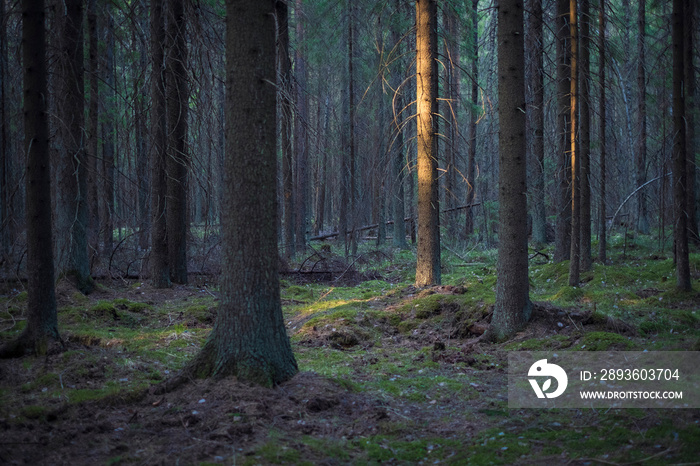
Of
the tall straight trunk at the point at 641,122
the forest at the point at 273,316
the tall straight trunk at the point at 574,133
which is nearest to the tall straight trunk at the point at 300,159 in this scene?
the forest at the point at 273,316

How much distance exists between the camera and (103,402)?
4.81 metres

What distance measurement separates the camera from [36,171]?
218 inches

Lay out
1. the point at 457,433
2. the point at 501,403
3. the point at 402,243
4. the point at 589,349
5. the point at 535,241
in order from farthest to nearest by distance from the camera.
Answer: the point at 402,243 → the point at 535,241 → the point at 589,349 → the point at 501,403 → the point at 457,433

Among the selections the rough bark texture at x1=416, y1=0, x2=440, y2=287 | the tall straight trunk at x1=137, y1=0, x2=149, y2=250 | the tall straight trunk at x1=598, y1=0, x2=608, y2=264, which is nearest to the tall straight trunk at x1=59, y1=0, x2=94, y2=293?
the tall straight trunk at x1=137, y1=0, x2=149, y2=250

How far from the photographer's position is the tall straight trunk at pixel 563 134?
11445 mm

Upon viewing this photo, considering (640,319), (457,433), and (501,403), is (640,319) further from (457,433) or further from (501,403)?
(457,433)

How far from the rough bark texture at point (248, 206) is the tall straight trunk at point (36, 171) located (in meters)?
2.07

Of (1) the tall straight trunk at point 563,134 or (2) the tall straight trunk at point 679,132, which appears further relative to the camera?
(1) the tall straight trunk at point 563,134

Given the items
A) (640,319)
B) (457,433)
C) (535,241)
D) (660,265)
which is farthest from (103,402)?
(535,241)

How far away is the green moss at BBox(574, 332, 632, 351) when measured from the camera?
248 inches

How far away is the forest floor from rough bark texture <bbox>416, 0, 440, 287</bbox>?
1387 millimetres

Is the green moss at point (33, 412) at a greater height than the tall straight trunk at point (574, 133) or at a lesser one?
lesser

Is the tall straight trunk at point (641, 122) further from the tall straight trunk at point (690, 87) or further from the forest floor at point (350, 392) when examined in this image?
the forest floor at point (350, 392)

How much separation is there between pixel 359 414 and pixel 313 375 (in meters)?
0.77
